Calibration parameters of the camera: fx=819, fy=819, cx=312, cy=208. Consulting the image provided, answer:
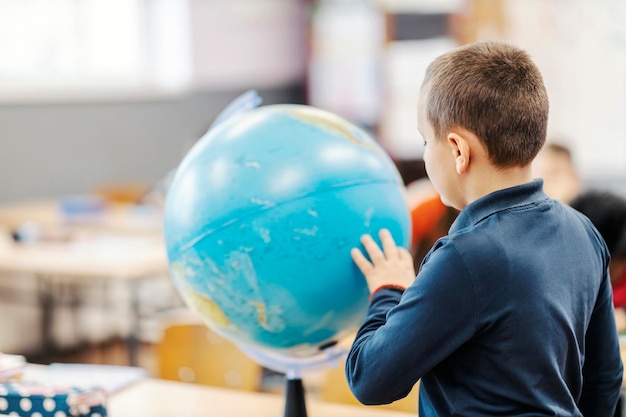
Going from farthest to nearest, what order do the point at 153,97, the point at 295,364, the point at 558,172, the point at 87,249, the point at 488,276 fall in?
the point at 153,97 → the point at 87,249 → the point at 558,172 → the point at 295,364 → the point at 488,276

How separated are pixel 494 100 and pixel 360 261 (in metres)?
0.37

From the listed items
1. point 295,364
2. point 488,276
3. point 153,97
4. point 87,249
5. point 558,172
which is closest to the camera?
point 488,276

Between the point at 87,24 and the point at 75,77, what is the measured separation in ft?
1.40

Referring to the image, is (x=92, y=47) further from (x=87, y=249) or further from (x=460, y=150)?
(x=460, y=150)

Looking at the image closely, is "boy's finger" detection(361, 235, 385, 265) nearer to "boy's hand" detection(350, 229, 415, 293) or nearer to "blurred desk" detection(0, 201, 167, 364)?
"boy's hand" detection(350, 229, 415, 293)

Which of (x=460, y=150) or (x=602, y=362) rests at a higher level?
(x=460, y=150)

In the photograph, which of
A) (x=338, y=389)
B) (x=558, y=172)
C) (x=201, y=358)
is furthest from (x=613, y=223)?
(x=201, y=358)

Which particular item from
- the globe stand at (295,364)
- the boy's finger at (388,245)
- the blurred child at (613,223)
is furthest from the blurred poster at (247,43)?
the boy's finger at (388,245)

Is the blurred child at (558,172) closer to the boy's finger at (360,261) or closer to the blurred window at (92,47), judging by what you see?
the boy's finger at (360,261)

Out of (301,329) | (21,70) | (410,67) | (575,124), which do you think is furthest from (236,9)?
(301,329)

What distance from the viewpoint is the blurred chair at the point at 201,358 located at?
8.20ft

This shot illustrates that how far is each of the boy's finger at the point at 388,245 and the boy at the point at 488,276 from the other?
0.60 feet

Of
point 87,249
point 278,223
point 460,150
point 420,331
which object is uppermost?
point 460,150

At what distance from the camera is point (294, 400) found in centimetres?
163
